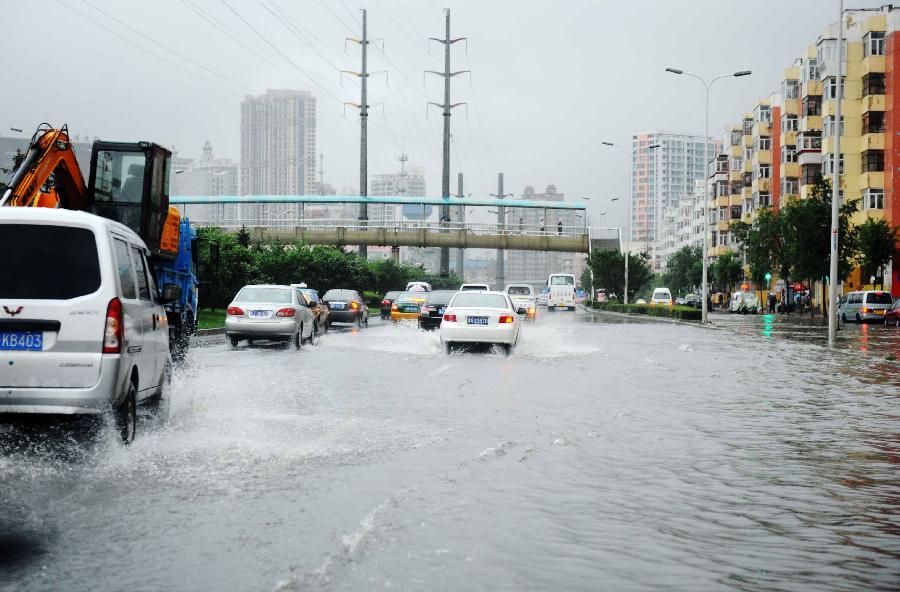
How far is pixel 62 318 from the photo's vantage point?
8234 mm

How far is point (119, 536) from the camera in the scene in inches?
233

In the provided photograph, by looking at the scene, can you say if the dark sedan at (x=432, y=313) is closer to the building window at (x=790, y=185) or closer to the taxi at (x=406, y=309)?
the taxi at (x=406, y=309)

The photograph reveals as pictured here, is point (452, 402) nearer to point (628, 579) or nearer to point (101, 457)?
point (101, 457)

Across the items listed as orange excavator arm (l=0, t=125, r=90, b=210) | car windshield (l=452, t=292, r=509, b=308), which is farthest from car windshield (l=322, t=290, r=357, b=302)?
orange excavator arm (l=0, t=125, r=90, b=210)

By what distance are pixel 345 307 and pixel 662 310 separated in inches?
988

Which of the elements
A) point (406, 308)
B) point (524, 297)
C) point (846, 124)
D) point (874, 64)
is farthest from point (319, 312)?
point (846, 124)

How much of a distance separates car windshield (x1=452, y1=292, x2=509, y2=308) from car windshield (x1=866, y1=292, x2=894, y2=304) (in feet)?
117

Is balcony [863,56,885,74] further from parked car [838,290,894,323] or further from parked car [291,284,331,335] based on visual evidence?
parked car [291,284,331,335]

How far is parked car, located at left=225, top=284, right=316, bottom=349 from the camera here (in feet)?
80.8

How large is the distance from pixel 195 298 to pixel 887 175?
55.8 metres

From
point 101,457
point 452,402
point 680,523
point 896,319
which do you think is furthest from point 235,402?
point 896,319

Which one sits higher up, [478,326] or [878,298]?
[878,298]

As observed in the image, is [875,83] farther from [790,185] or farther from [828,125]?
[790,185]

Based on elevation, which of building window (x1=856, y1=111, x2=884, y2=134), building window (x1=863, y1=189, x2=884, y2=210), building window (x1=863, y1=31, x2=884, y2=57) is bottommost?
→ building window (x1=863, y1=189, x2=884, y2=210)
